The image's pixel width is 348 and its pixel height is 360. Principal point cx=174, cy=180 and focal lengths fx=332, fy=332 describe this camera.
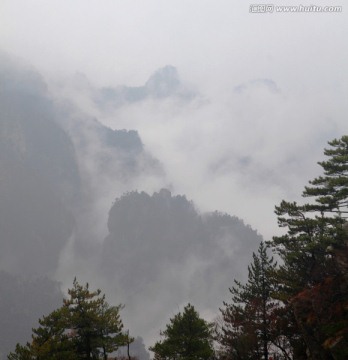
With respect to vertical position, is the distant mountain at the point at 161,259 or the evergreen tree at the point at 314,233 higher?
the distant mountain at the point at 161,259

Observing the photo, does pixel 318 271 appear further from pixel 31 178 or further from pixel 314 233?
pixel 31 178

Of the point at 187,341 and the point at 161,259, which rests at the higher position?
the point at 161,259

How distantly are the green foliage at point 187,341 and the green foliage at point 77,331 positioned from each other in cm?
349

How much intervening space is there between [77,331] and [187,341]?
845 cm

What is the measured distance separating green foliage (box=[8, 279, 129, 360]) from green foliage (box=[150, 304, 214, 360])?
11.5 ft

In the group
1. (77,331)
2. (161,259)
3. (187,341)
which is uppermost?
(161,259)

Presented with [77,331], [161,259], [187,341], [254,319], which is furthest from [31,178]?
[254,319]

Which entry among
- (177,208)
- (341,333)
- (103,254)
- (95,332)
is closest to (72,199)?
(103,254)

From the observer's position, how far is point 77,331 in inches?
964

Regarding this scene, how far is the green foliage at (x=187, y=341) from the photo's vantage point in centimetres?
2555

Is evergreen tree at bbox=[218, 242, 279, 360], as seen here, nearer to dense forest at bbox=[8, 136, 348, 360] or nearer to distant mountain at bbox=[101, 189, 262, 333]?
dense forest at bbox=[8, 136, 348, 360]

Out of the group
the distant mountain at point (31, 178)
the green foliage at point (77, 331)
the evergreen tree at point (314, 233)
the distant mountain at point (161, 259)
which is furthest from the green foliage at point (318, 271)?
the distant mountain at point (31, 178)

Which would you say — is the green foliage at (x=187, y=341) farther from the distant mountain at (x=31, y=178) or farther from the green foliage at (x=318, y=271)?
the distant mountain at (x=31, y=178)

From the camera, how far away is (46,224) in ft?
545
